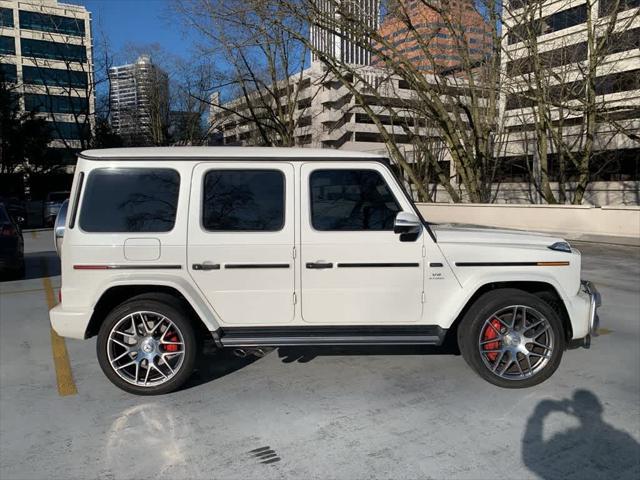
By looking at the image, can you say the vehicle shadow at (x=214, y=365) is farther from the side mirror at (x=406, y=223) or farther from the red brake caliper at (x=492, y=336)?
the red brake caliper at (x=492, y=336)

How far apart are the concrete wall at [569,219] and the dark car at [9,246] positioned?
1090 cm

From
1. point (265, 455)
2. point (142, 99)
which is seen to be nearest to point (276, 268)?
point (265, 455)

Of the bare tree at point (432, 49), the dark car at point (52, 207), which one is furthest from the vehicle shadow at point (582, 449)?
the dark car at point (52, 207)

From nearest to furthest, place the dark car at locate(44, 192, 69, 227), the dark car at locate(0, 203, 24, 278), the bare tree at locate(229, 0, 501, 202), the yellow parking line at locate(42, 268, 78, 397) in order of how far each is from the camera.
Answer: the yellow parking line at locate(42, 268, 78, 397), the dark car at locate(0, 203, 24, 278), the bare tree at locate(229, 0, 501, 202), the dark car at locate(44, 192, 69, 227)

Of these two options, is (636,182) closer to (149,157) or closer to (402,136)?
(402,136)

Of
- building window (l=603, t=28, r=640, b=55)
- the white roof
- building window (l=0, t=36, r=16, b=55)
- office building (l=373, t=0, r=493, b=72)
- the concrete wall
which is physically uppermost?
building window (l=0, t=36, r=16, b=55)

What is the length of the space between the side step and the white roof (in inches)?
55.3

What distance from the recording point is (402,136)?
60.9 metres

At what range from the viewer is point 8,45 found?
7075 centimetres

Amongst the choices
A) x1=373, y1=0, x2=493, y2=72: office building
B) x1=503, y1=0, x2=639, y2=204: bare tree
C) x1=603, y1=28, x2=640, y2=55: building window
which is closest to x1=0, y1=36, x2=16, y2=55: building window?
x1=373, y1=0, x2=493, y2=72: office building

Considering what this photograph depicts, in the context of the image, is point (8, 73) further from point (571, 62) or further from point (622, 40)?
point (622, 40)

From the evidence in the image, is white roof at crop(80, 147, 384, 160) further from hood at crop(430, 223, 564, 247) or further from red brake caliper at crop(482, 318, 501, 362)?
red brake caliper at crop(482, 318, 501, 362)

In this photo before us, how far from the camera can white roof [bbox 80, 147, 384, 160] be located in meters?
4.05

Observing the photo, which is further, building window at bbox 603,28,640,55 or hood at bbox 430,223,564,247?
building window at bbox 603,28,640,55
